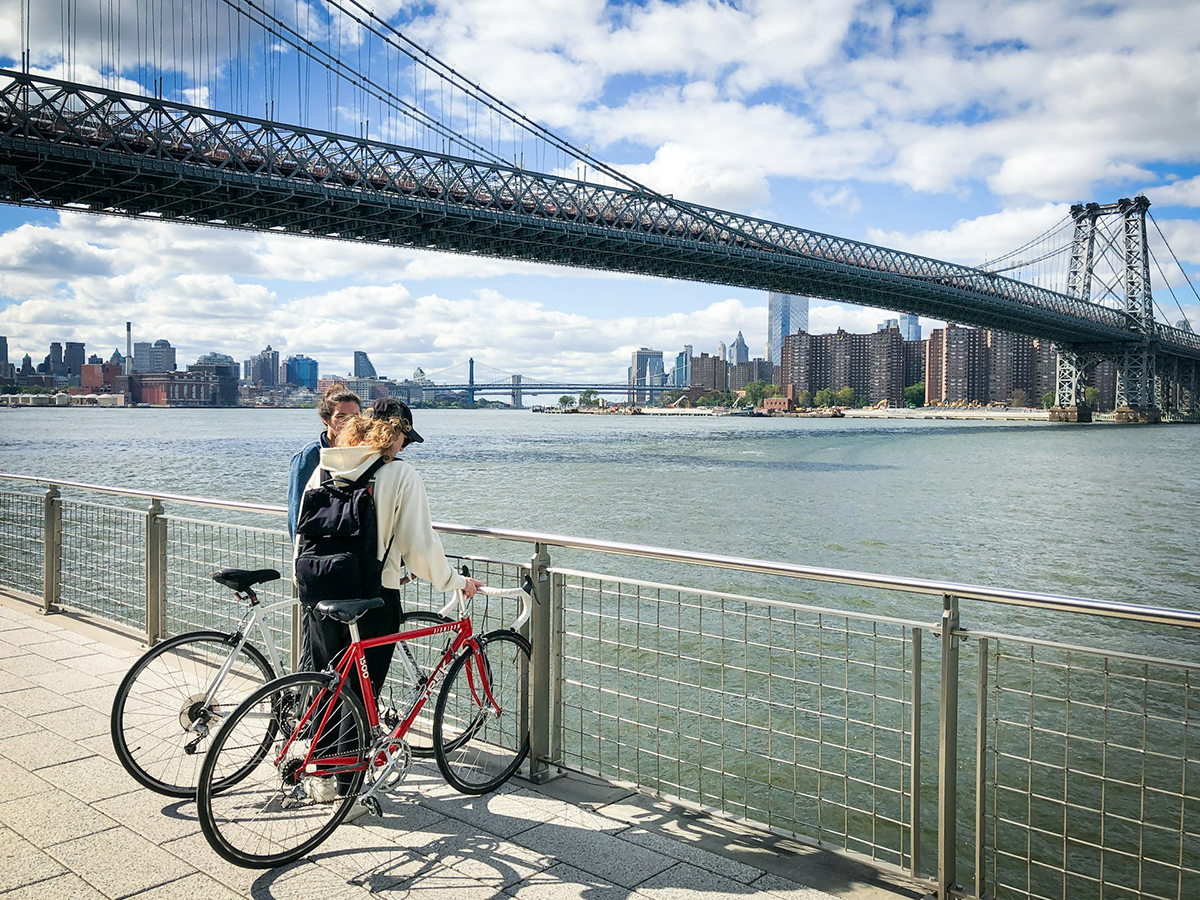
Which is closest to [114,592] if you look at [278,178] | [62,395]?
[278,178]

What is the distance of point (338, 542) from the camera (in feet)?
11.0

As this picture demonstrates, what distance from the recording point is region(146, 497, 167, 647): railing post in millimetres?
5516

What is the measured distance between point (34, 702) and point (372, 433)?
2.63 m

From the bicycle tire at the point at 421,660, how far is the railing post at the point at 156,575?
2.01m

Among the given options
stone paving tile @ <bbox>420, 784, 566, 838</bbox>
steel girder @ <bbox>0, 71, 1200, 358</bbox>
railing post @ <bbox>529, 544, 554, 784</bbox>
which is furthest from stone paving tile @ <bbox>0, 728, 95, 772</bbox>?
steel girder @ <bbox>0, 71, 1200, 358</bbox>

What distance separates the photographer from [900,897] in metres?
2.99

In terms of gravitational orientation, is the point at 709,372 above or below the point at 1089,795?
above

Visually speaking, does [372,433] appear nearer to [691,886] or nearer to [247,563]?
[691,886]

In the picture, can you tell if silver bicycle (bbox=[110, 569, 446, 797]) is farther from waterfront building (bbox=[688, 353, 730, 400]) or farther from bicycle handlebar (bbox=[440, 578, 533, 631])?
waterfront building (bbox=[688, 353, 730, 400])

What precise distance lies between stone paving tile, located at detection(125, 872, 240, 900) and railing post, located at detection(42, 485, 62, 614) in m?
4.33

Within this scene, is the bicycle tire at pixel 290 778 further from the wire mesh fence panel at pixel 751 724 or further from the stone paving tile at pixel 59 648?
the stone paving tile at pixel 59 648

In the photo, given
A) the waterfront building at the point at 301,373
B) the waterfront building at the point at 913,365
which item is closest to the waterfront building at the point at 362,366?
the waterfront building at the point at 301,373

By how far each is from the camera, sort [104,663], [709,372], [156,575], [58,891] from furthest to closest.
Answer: [709,372] → [156,575] → [104,663] → [58,891]

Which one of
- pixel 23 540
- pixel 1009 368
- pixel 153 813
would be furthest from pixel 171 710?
pixel 1009 368
